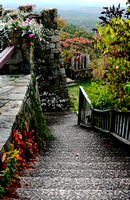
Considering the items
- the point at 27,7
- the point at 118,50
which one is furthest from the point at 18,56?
the point at 27,7

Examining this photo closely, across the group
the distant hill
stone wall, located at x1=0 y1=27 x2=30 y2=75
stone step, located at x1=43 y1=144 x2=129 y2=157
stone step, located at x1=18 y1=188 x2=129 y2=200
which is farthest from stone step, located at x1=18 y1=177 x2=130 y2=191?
the distant hill

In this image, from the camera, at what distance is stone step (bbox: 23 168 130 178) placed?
2.32m

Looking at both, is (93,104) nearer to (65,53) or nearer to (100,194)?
Answer: (100,194)

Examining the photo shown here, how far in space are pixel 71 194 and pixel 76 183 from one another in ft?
1.12

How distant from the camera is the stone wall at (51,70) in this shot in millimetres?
7666

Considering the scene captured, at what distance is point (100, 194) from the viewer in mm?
1776

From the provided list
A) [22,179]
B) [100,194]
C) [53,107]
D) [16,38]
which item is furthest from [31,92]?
[53,107]

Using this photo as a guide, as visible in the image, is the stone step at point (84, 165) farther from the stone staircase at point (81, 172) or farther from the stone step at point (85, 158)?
the stone step at point (85, 158)

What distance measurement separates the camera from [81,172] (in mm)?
2475

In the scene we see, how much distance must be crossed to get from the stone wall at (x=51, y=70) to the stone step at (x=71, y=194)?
659 centimetres

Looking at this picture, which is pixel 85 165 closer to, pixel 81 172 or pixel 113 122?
pixel 81 172

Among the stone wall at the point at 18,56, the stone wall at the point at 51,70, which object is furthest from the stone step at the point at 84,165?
the stone wall at the point at 51,70

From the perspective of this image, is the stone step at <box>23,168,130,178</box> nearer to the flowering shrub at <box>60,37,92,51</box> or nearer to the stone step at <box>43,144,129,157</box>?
the stone step at <box>43,144,129,157</box>

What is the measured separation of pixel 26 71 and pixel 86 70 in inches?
344
